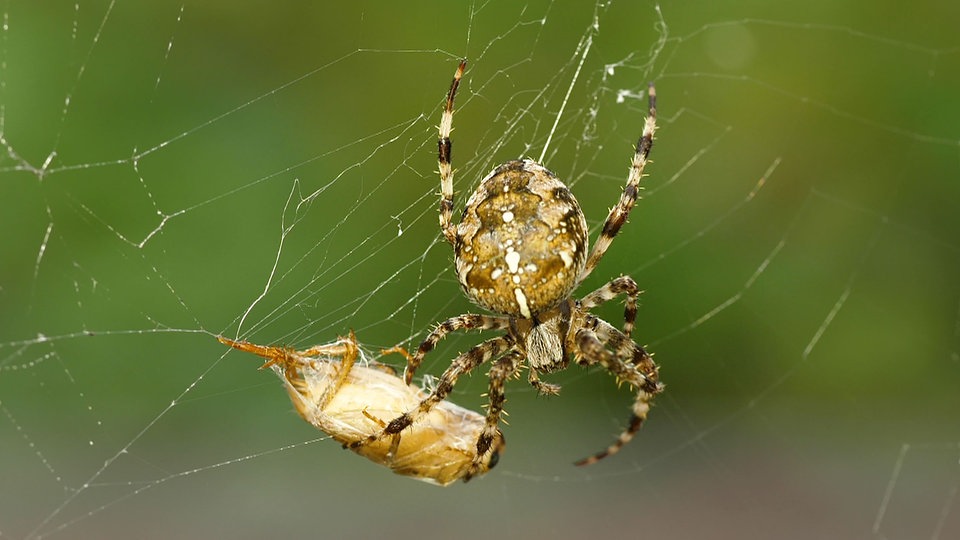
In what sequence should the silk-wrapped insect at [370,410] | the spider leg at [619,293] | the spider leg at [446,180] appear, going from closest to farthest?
1. the silk-wrapped insect at [370,410]
2. the spider leg at [446,180]
3. the spider leg at [619,293]

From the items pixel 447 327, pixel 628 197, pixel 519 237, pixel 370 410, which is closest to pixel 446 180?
pixel 519 237

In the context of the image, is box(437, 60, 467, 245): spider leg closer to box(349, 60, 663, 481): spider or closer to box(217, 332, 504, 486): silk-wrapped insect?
box(349, 60, 663, 481): spider

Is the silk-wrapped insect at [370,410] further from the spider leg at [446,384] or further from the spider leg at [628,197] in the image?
the spider leg at [628,197]

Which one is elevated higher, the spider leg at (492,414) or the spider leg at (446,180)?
the spider leg at (446,180)

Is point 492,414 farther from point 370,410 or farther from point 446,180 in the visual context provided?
point 446,180

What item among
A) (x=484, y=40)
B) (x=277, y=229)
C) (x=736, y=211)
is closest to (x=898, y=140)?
(x=736, y=211)

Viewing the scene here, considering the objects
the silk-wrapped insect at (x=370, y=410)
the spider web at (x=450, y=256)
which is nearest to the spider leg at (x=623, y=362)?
the silk-wrapped insect at (x=370, y=410)

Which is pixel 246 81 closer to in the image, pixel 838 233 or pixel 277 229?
pixel 277 229

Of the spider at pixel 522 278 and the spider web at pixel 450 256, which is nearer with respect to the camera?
the spider at pixel 522 278
